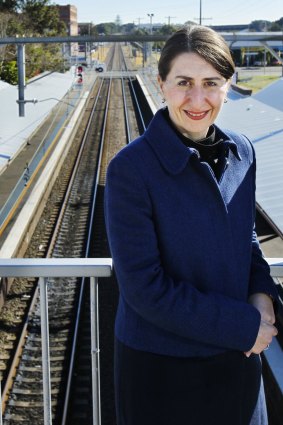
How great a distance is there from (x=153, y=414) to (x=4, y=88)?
17.3 meters

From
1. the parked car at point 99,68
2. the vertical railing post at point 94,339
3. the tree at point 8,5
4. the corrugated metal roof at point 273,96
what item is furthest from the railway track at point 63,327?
the parked car at point 99,68

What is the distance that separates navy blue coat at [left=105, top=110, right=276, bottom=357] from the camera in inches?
50.7

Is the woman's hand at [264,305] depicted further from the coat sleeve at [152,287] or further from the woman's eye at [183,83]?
the woman's eye at [183,83]

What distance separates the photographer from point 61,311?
314 inches

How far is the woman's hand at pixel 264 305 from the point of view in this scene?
1.39 meters

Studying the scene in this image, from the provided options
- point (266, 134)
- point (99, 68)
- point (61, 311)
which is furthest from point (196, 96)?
point (99, 68)

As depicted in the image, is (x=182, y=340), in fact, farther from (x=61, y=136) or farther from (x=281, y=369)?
(x=61, y=136)

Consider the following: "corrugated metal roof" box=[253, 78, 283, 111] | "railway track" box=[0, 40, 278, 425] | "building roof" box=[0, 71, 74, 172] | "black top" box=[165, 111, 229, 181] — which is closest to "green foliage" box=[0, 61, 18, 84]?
"building roof" box=[0, 71, 74, 172]

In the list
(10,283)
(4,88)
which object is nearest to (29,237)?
(10,283)

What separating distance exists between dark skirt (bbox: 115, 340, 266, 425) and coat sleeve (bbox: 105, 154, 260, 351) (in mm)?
94

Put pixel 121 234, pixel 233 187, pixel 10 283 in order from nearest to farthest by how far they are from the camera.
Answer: pixel 121 234, pixel 233 187, pixel 10 283

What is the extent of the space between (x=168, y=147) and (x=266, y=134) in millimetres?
11061

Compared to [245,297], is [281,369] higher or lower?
lower

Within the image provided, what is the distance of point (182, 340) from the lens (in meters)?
1.35
